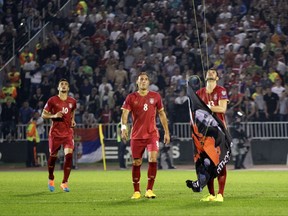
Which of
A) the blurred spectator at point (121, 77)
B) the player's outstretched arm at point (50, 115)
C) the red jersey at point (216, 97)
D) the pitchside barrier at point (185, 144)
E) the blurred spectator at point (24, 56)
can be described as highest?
the blurred spectator at point (24, 56)

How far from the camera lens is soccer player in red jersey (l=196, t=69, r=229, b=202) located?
50.8 ft

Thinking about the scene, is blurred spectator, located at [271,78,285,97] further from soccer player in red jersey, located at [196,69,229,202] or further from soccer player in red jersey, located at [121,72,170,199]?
soccer player in red jersey, located at [196,69,229,202]

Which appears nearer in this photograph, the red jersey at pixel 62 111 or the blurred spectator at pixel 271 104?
the red jersey at pixel 62 111

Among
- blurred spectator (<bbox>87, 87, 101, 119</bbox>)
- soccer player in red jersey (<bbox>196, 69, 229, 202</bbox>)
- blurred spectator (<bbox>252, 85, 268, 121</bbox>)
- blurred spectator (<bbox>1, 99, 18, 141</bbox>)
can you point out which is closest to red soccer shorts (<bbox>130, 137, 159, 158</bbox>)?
soccer player in red jersey (<bbox>196, 69, 229, 202</bbox>)

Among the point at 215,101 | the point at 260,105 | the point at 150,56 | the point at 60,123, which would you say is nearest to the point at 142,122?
the point at 215,101

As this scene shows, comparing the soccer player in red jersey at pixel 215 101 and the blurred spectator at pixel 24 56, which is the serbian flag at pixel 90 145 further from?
the soccer player in red jersey at pixel 215 101

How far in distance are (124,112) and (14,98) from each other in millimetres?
20083

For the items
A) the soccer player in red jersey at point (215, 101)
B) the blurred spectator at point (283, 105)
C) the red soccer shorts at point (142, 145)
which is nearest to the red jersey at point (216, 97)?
the soccer player in red jersey at point (215, 101)

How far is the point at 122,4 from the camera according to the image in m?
40.5

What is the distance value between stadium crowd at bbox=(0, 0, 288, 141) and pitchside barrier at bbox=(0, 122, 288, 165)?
1.47 ft

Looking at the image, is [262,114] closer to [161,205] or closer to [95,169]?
[95,169]

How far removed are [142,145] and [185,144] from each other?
55.4 feet

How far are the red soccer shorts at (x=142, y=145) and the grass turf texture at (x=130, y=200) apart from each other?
2.92ft

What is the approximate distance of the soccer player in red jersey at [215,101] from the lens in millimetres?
15492
